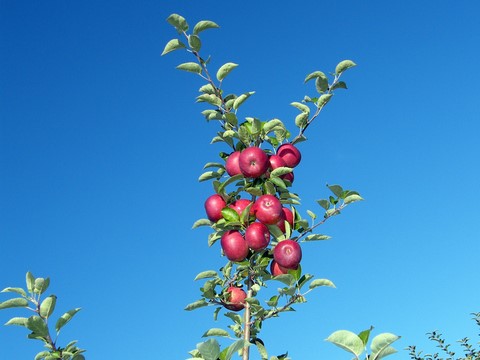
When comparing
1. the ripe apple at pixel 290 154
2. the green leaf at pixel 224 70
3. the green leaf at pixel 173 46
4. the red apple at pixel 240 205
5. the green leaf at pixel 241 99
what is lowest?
the red apple at pixel 240 205

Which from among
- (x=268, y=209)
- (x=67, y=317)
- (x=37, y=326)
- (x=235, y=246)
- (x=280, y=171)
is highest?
(x=280, y=171)

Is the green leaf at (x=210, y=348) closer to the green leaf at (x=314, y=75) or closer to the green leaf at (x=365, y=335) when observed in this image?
the green leaf at (x=365, y=335)

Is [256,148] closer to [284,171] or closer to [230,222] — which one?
[284,171]

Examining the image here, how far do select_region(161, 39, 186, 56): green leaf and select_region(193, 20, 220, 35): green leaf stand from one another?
0.16m

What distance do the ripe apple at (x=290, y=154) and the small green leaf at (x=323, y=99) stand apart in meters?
0.49

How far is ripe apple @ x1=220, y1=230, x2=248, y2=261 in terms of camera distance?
4609 mm

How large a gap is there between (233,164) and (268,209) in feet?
1.80

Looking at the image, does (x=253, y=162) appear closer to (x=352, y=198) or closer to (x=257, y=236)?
(x=257, y=236)

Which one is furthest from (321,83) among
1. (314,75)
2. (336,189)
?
(336,189)

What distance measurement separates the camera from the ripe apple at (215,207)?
15.9ft

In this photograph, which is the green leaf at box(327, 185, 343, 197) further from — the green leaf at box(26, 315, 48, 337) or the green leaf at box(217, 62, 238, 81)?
the green leaf at box(26, 315, 48, 337)

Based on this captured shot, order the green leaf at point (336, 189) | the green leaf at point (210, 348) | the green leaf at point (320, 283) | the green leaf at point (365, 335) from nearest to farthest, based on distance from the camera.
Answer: the green leaf at point (210, 348)
the green leaf at point (365, 335)
the green leaf at point (320, 283)
the green leaf at point (336, 189)

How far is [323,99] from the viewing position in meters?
5.22

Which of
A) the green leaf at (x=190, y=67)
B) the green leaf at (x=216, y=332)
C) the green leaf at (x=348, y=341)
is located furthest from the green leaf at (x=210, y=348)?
the green leaf at (x=190, y=67)
